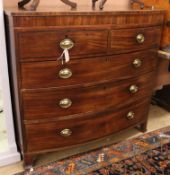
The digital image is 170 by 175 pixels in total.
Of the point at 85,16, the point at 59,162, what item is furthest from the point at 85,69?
the point at 59,162

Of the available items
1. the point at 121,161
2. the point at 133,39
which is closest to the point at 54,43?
the point at 133,39

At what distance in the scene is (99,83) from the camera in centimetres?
142

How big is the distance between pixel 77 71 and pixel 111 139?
75 cm

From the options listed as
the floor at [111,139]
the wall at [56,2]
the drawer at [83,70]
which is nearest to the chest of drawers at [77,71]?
the drawer at [83,70]

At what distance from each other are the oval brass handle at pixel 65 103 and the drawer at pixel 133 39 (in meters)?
0.38

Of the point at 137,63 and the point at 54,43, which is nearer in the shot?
the point at 54,43

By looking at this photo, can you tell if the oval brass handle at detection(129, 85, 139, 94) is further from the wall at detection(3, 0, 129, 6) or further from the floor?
the wall at detection(3, 0, 129, 6)

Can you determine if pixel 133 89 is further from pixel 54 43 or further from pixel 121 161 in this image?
pixel 54 43

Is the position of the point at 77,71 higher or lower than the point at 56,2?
lower

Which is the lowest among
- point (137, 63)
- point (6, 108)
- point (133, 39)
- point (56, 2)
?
point (6, 108)

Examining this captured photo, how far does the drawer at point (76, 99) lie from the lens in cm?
130

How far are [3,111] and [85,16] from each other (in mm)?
761

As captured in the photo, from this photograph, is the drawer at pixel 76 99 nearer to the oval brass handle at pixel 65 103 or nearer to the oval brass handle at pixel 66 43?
the oval brass handle at pixel 65 103

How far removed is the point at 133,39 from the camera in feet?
4.73
